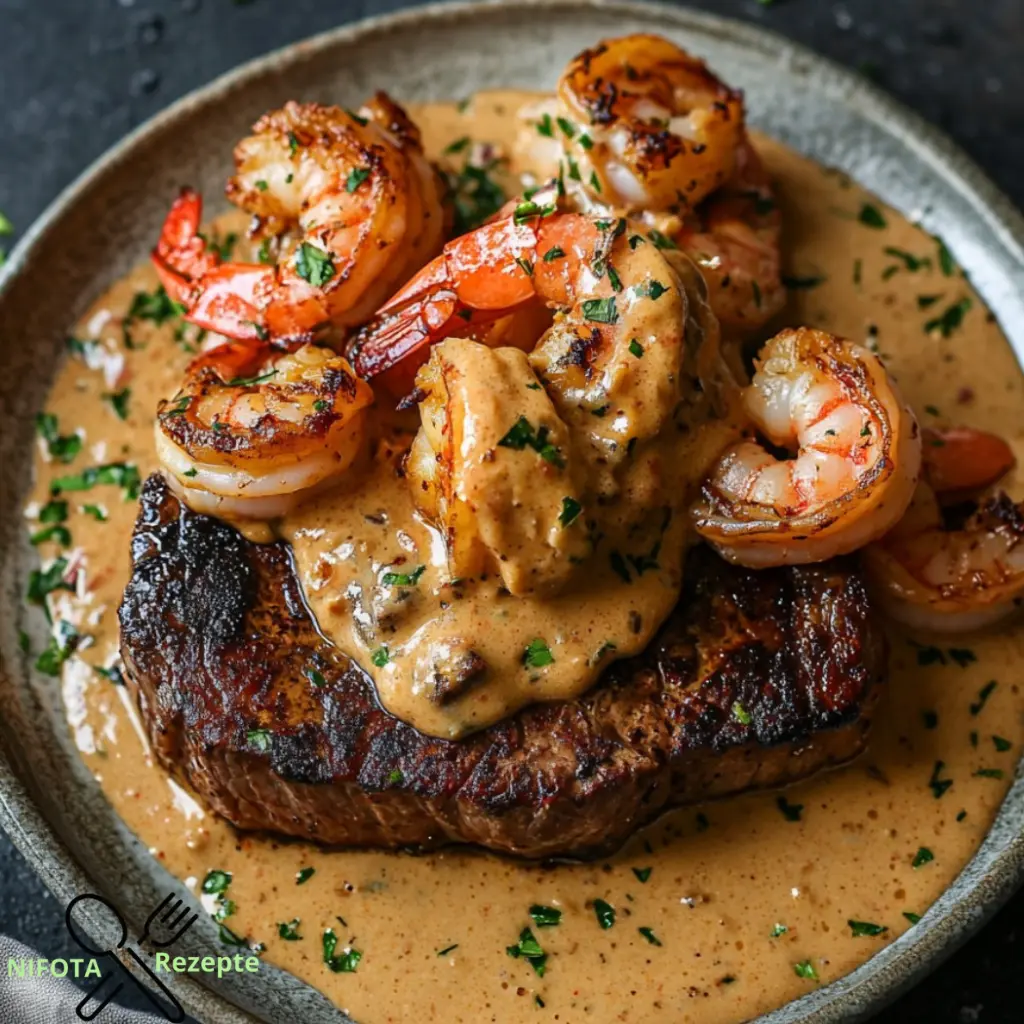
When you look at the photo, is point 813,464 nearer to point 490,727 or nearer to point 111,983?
point 490,727

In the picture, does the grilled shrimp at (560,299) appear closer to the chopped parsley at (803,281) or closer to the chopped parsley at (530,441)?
the chopped parsley at (530,441)

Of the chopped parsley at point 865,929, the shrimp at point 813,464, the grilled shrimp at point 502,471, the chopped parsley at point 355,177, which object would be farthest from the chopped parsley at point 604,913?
the chopped parsley at point 355,177

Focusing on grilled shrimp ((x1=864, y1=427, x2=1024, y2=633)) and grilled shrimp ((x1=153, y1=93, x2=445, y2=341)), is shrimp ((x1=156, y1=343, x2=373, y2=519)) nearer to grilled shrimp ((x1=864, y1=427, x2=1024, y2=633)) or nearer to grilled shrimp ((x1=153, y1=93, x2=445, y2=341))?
grilled shrimp ((x1=153, y1=93, x2=445, y2=341))

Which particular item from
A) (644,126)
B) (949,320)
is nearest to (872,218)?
(949,320)

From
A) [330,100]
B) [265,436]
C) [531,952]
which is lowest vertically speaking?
[531,952]

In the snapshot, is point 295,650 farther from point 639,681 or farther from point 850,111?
point 850,111

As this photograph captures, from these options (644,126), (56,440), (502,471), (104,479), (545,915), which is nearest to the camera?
(502,471)

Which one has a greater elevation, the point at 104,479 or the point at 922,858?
the point at 104,479

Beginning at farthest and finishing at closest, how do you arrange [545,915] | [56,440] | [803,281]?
[803,281] < [56,440] < [545,915]
